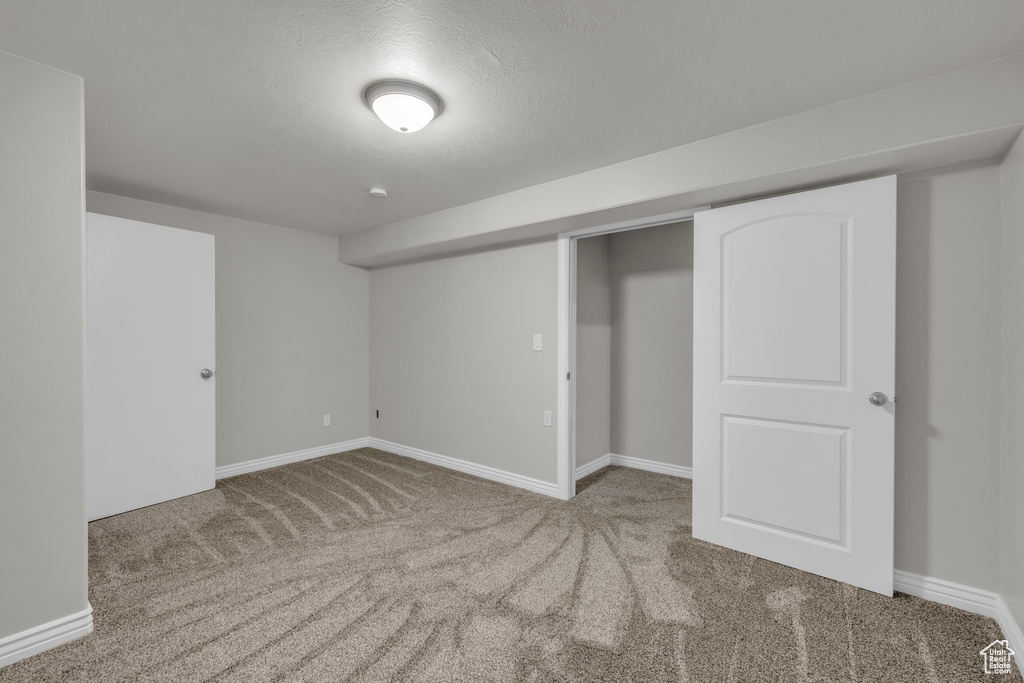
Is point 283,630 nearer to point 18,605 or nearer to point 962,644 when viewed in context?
point 18,605

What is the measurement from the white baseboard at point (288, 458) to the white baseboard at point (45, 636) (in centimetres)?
217

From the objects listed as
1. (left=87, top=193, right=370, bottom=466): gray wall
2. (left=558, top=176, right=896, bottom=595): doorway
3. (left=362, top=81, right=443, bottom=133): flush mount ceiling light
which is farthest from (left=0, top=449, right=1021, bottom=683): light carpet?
(left=362, top=81, right=443, bottom=133): flush mount ceiling light

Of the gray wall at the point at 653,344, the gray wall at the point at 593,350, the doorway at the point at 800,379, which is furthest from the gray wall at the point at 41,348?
the gray wall at the point at 653,344

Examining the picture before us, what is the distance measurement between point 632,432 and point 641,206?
230cm

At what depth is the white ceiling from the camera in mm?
1466

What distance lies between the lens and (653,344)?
161 inches

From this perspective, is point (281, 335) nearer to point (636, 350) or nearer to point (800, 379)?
point (636, 350)

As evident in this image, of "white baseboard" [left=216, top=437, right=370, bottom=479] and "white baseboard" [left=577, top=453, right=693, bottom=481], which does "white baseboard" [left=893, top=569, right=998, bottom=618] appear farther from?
"white baseboard" [left=216, top=437, right=370, bottom=479]

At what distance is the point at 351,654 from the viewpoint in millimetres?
1717

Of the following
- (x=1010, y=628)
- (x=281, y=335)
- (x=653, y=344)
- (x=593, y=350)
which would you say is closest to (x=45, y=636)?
(x=281, y=335)

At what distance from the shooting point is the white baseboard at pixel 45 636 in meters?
1.66

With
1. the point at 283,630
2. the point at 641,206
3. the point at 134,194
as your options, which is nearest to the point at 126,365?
the point at 134,194

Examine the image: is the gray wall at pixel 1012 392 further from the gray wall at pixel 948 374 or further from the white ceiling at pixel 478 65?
the white ceiling at pixel 478 65
